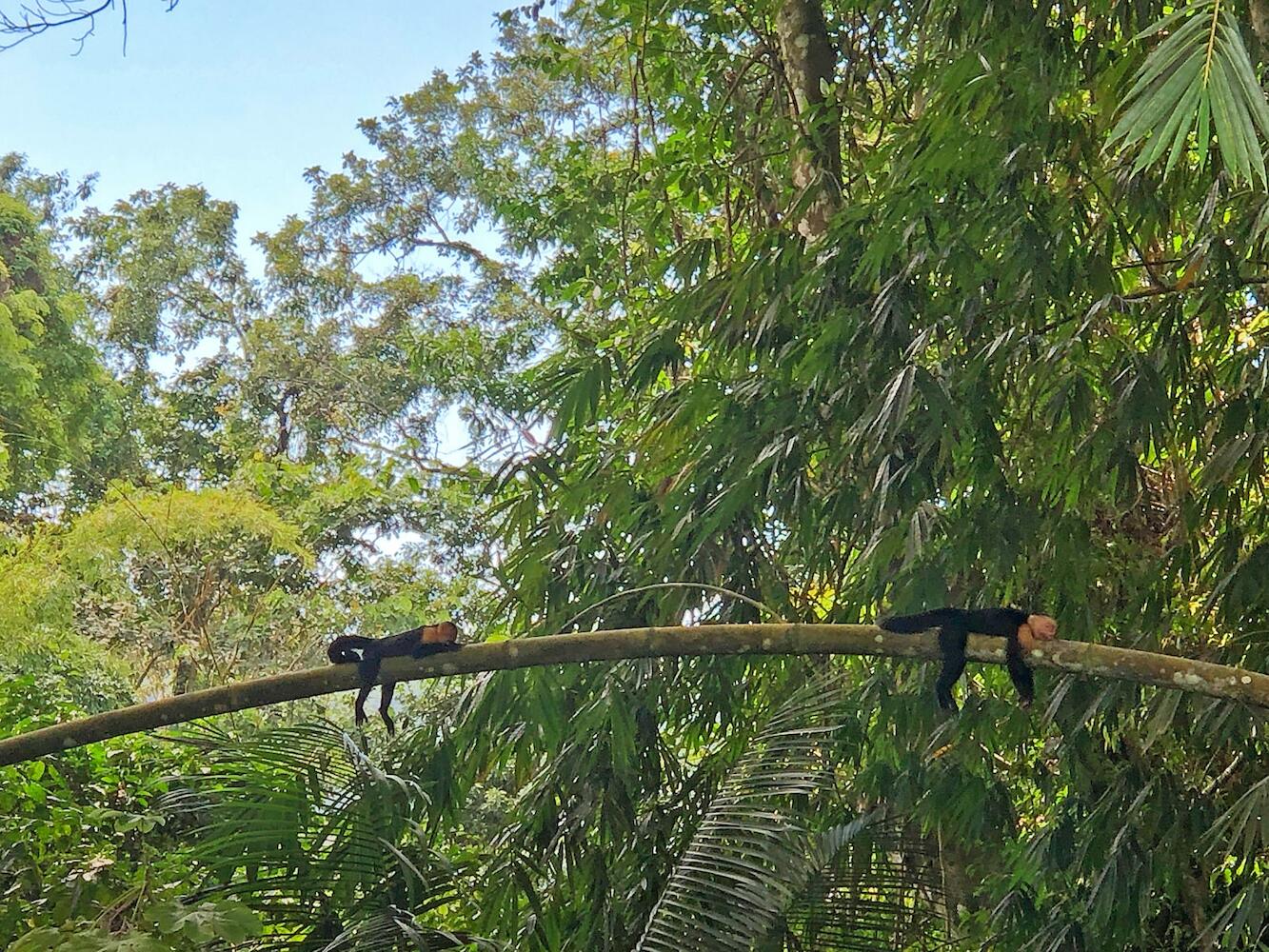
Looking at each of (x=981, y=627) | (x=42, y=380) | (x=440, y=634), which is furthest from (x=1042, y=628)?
(x=42, y=380)

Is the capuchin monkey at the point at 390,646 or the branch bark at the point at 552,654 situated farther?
the capuchin monkey at the point at 390,646

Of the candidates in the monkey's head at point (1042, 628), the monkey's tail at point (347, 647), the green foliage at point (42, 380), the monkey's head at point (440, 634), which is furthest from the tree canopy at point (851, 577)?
the green foliage at point (42, 380)

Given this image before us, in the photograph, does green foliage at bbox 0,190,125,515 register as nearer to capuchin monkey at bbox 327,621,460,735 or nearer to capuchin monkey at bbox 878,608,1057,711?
capuchin monkey at bbox 327,621,460,735

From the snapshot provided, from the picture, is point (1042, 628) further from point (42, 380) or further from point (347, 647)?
point (42, 380)

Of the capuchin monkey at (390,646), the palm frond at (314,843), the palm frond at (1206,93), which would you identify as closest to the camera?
the palm frond at (1206,93)

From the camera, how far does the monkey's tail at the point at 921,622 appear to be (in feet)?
3.48

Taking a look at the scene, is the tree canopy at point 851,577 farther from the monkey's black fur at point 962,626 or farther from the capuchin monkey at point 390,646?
the monkey's black fur at point 962,626

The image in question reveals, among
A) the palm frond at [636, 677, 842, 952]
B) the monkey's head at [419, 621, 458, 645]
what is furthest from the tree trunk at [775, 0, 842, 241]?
the monkey's head at [419, 621, 458, 645]

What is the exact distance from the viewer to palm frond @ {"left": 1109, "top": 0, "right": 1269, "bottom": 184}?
2.03ft

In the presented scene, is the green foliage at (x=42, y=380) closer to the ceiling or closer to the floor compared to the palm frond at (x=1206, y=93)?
closer to the ceiling

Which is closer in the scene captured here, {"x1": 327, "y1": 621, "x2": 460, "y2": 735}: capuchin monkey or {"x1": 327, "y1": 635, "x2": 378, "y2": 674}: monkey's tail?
{"x1": 327, "y1": 621, "x2": 460, "y2": 735}: capuchin monkey

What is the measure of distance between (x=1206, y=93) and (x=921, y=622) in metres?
0.58

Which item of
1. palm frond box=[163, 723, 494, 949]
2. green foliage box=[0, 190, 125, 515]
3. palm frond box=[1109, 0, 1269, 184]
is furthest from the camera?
green foliage box=[0, 190, 125, 515]

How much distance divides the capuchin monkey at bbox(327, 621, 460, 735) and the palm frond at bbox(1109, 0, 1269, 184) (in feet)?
2.62
